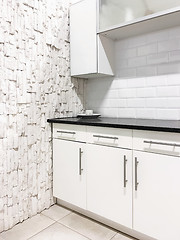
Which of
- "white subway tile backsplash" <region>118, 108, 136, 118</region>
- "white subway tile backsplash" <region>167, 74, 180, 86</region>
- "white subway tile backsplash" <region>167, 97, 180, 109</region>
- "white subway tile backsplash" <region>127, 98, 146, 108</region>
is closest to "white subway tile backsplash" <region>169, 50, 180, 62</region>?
"white subway tile backsplash" <region>167, 74, 180, 86</region>

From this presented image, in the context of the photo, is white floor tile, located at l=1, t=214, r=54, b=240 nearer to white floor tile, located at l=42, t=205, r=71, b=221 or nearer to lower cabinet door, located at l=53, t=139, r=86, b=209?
white floor tile, located at l=42, t=205, r=71, b=221

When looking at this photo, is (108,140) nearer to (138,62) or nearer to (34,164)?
(34,164)

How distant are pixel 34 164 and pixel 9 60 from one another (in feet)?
3.13

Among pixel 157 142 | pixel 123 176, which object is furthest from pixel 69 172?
pixel 157 142

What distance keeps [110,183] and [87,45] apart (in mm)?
1367

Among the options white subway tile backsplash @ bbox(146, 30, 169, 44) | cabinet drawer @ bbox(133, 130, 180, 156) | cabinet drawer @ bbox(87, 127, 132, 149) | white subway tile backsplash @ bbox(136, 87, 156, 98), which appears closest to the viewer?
cabinet drawer @ bbox(133, 130, 180, 156)

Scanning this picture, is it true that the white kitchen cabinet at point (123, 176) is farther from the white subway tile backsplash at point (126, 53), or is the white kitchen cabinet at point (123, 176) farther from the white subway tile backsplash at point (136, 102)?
the white subway tile backsplash at point (126, 53)

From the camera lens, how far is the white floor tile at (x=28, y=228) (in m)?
1.60

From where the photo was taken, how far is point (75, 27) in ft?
7.00

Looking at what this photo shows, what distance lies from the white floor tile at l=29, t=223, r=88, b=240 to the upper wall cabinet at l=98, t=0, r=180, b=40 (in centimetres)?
182

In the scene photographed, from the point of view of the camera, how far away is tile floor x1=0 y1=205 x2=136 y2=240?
158cm

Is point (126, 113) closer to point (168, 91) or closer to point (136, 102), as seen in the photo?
point (136, 102)

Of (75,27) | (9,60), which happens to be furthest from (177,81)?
(9,60)

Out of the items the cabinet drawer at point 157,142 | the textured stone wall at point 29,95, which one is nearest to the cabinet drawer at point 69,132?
the textured stone wall at point 29,95
